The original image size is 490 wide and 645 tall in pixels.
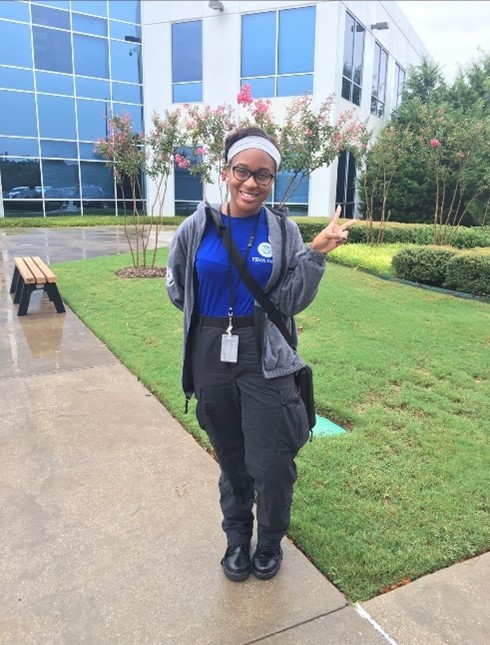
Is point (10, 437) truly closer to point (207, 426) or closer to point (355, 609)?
point (207, 426)

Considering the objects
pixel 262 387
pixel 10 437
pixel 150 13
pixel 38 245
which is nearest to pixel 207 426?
pixel 262 387

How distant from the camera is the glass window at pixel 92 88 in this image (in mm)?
21594

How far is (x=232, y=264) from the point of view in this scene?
203 cm

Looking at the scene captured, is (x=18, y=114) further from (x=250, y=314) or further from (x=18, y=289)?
(x=250, y=314)

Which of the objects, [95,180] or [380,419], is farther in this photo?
[95,180]

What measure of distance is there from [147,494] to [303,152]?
538 centimetres

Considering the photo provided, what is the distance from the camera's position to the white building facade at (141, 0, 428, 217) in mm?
18016

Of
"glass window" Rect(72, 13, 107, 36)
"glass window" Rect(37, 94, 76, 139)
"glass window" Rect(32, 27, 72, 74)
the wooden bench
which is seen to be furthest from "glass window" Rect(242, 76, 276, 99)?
the wooden bench

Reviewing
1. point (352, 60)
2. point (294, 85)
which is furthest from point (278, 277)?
point (352, 60)

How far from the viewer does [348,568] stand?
2.41 m

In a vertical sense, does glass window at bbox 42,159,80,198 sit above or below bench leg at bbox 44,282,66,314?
above

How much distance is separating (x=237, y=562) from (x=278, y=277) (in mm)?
1293

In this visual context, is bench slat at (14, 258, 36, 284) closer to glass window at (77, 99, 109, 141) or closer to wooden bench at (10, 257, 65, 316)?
wooden bench at (10, 257, 65, 316)

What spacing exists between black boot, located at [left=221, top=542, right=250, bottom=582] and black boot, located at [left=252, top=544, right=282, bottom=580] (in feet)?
0.13
